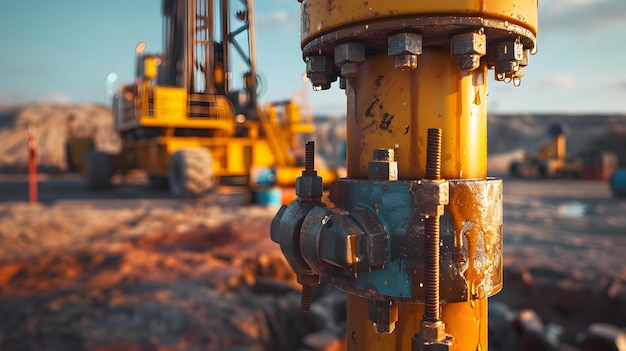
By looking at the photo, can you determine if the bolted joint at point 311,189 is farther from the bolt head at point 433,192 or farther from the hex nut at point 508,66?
the hex nut at point 508,66

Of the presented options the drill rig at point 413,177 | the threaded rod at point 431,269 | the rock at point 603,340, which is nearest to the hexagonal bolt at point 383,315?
the drill rig at point 413,177

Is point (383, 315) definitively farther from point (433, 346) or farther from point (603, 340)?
point (603, 340)

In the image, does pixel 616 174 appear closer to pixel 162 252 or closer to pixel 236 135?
pixel 236 135

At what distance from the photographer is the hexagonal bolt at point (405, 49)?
3.22 ft

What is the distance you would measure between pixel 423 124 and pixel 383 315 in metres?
0.50

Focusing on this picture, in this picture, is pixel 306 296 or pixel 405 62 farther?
pixel 306 296

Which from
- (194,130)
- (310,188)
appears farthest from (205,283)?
(194,130)

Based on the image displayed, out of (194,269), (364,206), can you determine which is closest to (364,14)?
(364,206)

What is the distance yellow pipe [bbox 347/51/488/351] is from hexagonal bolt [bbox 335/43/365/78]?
0.06 m

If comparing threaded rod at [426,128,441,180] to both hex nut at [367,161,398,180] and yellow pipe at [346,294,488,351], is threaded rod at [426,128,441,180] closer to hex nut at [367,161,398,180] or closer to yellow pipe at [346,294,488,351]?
hex nut at [367,161,398,180]

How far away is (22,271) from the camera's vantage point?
4.97 metres

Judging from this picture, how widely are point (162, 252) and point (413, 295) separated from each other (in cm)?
525

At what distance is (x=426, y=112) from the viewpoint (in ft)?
3.50

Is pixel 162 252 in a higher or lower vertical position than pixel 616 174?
lower
